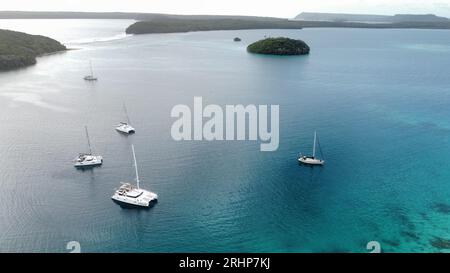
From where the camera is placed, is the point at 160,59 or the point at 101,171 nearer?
the point at 101,171

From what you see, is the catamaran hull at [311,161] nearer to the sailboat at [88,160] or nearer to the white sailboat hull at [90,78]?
the sailboat at [88,160]

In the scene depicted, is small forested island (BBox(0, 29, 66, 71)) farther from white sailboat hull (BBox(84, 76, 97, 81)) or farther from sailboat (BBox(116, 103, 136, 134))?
sailboat (BBox(116, 103, 136, 134))

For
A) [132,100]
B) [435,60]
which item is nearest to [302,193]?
[132,100]

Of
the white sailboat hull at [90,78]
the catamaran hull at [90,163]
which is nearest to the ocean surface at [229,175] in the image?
the catamaran hull at [90,163]

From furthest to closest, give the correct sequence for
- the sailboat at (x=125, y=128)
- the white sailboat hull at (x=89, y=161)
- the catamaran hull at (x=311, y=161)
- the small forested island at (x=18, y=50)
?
1. the small forested island at (x=18, y=50)
2. the sailboat at (x=125, y=128)
3. the catamaran hull at (x=311, y=161)
4. the white sailboat hull at (x=89, y=161)

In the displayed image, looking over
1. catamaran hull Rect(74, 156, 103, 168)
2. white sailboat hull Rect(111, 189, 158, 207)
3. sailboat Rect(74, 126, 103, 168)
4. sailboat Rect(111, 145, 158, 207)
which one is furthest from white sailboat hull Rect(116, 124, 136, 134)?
white sailboat hull Rect(111, 189, 158, 207)

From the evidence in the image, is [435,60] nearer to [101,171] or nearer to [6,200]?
[101,171]
